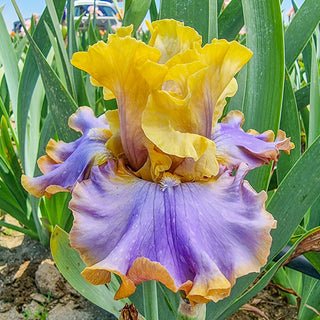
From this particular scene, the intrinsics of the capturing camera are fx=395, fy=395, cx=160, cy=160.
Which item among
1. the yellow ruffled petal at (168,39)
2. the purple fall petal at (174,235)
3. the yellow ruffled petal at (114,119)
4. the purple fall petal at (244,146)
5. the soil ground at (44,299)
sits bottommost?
the soil ground at (44,299)

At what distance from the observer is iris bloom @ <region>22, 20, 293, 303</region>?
16.1 inches

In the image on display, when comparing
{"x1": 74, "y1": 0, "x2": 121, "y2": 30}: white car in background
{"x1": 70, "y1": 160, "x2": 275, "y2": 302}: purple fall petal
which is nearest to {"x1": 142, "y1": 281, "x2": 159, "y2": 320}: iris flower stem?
{"x1": 70, "y1": 160, "x2": 275, "y2": 302}: purple fall petal

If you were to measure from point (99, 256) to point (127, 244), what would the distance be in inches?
1.4

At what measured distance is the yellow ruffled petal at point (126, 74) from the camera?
0.46m

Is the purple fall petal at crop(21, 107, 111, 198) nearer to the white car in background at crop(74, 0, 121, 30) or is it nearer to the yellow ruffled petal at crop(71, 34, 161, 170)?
the yellow ruffled petal at crop(71, 34, 161, 170)

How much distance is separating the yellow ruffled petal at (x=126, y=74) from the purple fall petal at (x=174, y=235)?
0.23ft

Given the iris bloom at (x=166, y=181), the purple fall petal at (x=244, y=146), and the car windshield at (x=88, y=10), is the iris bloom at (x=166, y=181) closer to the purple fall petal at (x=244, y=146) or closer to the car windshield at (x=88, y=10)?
the purple fall petal at (x=244, y=146)

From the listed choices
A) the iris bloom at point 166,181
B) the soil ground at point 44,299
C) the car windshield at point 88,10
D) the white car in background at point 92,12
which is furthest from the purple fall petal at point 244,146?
the car windshield at point 88,10

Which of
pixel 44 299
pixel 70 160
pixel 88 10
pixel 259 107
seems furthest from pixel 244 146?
pixel 88 10

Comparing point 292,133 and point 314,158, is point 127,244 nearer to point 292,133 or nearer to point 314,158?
point 314,158

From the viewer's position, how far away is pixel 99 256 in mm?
419

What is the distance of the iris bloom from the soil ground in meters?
0.65

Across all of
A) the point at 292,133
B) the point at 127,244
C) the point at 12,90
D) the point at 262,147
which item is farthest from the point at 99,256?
the point at 12,90

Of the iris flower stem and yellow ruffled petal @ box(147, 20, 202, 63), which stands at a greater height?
yellow ruffled petal @ box(147, 20, 202, 63)
